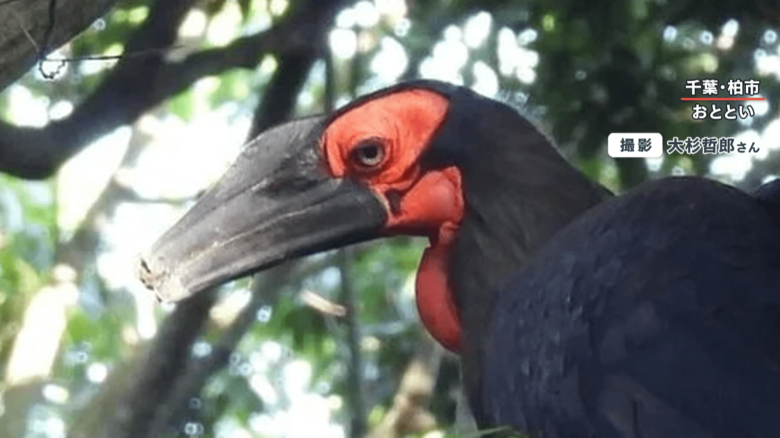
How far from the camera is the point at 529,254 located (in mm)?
990

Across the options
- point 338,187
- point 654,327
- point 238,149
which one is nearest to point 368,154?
point 338,187

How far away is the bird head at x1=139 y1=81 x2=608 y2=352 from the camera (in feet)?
3.35

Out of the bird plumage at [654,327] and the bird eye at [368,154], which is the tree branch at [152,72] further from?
the bird plumage at [654,327]

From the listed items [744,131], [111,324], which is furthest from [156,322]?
[744,131]

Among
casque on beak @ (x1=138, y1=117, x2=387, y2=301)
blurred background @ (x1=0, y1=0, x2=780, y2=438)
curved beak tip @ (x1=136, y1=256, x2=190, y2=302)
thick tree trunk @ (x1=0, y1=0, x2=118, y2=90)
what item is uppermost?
thick tree trunk @ (x1=0, y1=0, x2=118, y2=90)

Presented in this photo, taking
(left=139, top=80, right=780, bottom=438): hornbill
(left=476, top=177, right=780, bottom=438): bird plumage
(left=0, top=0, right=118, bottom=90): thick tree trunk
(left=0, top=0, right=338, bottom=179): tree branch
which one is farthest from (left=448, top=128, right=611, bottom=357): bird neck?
(left=0, top=0, right=338, bottom=179): tree branch

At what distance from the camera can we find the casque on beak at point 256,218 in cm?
102

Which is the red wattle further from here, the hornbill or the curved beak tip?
the curved beak tip

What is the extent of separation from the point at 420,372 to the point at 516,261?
615 millimetres

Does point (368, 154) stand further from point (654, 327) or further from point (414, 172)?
point (654, 327)

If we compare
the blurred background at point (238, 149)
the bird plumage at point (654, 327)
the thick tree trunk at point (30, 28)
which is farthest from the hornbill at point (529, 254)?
the blurred background at point (238, 149)

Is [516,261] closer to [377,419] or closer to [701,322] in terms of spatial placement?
[701,322]

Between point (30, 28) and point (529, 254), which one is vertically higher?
point (30, 28)

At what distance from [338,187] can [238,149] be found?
1.42ft
